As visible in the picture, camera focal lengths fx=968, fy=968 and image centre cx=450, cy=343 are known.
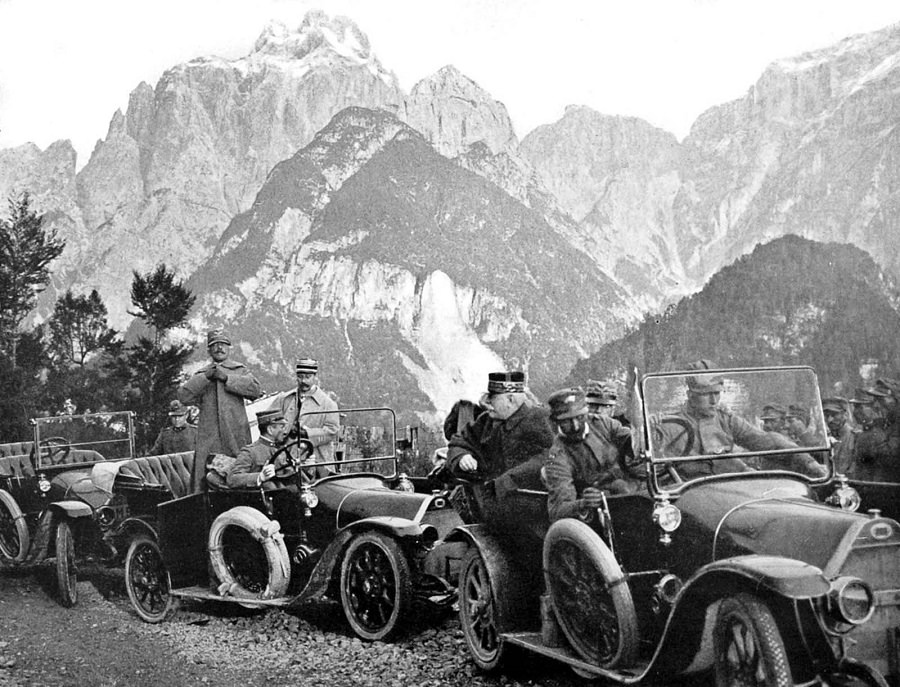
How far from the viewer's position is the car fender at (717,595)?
286 centimetres

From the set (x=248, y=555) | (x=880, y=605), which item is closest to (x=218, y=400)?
(x=248, y=555)

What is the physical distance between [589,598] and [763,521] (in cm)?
78

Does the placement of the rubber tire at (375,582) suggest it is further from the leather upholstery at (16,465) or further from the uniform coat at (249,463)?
the leather upholstery at (16,465)

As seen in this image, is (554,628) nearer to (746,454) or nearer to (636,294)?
(746,454)

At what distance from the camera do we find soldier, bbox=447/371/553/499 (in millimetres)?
4859

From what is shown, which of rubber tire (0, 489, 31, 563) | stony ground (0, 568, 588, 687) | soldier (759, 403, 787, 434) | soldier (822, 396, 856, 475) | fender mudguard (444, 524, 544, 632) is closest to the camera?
soldier (759, 403, 787, 434)

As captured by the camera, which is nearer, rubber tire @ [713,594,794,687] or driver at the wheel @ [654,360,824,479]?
rubber tire @ [713,594,794,687]

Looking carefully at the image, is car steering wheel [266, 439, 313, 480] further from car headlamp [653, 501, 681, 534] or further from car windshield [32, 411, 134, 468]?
car windshield [32, 411, 134, 468]

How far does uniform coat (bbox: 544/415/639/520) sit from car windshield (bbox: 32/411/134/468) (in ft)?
16.5

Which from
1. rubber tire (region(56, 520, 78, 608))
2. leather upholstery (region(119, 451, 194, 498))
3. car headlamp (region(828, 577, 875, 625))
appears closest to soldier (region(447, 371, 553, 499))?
car headlamp (region(828, 577, 875, 625))

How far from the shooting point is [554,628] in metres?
4.07

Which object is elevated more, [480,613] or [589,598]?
[589,598]

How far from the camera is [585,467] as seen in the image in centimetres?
414

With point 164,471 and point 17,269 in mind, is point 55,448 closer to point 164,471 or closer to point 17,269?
point 164,471
